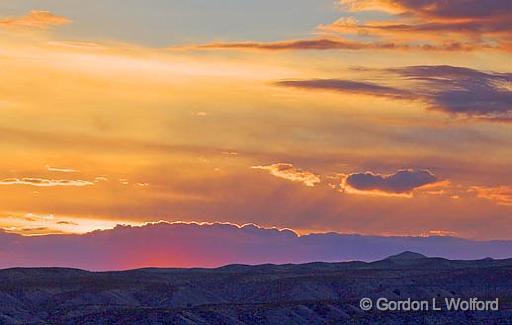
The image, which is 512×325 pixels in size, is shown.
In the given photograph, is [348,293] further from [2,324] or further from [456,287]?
[2,324]

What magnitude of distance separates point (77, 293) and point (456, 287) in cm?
6410

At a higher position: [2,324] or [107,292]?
[107,292]

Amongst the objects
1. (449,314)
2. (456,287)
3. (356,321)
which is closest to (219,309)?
(356,321)

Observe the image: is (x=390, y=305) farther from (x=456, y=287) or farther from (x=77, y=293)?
(x=77, y=293)

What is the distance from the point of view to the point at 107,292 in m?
191

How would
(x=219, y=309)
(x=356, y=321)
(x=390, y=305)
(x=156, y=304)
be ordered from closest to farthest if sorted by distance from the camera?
(x=356, y=321) < (x=219, y=309) < (x=390, y=305) < (x=156, y=304)

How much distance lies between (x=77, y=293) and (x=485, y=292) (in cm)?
6804

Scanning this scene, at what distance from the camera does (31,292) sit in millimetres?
191500

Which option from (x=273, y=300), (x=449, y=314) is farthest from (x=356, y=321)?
(x=273, y=300)

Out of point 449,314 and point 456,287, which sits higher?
point 456,287

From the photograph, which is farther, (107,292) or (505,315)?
(107,292)

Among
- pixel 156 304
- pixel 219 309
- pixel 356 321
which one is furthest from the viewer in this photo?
pixel 156 304

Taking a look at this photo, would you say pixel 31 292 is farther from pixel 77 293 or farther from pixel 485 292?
pixel 485 292

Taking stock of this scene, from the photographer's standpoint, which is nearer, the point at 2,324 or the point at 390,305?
the point at 2,324
